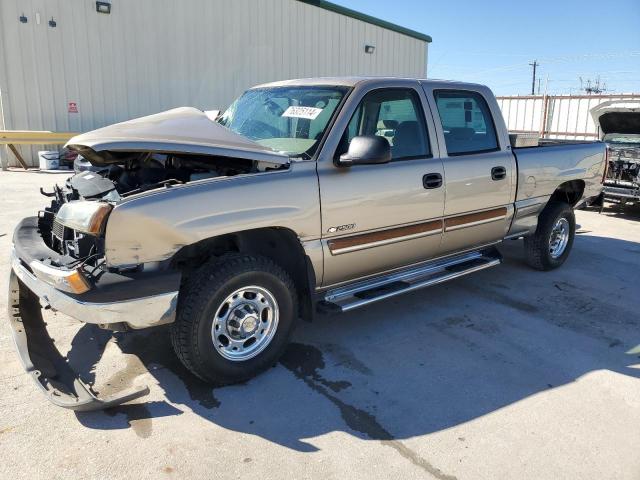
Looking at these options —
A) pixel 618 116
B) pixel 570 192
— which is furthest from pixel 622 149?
pixel 570 192

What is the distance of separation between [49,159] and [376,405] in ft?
46.0

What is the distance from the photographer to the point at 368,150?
3.40 metres

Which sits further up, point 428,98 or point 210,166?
point 428,98

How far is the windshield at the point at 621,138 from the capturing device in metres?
9.27

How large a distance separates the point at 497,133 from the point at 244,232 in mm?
2839

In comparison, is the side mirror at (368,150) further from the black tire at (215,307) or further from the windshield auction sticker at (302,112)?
the black tire at (215,307)

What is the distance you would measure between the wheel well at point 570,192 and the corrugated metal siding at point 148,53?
13.6m

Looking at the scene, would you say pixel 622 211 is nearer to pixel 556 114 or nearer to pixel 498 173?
pixel 498 173

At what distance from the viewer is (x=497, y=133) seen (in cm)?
491

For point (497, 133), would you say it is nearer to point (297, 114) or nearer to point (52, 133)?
point (297, 114)

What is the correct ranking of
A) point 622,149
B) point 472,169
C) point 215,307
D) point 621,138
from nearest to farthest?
1. point 215,307
2. point 472,169
3. point 622,149
4. point 621,138

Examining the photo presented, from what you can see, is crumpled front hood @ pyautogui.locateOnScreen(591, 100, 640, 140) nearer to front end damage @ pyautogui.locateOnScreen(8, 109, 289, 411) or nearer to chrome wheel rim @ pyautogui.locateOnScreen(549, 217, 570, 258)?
chrome wheel rim @ pyautogui.locateOnScreen(549, 217, 570, 258)

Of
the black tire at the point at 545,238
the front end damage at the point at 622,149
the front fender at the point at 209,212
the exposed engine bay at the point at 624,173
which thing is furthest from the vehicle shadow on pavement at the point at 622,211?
the front fender at the point at 209,212

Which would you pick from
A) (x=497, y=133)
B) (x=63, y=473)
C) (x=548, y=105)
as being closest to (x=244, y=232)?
(x=63, y=473)
